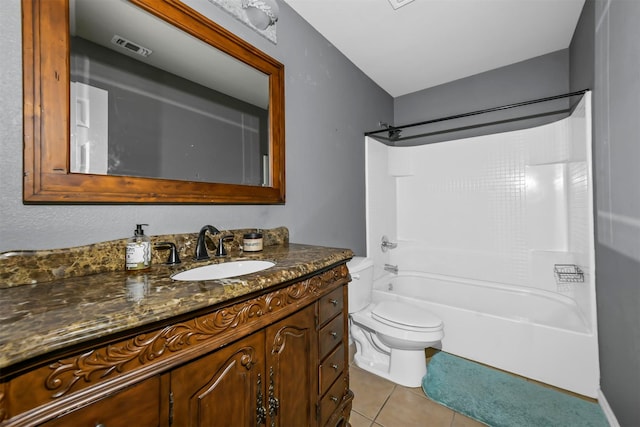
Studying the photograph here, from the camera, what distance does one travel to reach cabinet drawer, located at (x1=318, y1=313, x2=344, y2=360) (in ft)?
3.63

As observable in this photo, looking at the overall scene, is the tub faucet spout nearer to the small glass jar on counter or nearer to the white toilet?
the white toilet

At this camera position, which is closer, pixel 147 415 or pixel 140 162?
pixel 147 415

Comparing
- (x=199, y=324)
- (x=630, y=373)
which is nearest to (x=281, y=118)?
(x=199, y=324)

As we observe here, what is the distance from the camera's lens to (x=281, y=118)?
1579mm

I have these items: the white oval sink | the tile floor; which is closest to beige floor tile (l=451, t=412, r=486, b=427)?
the tile floor

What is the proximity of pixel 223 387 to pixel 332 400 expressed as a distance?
27.5 inches

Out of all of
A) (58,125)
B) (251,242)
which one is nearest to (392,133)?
(251,242)

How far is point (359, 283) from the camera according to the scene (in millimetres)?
1884

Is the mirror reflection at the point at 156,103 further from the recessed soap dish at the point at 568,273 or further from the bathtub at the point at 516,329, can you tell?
the recessed soap dish at the point at 568,273

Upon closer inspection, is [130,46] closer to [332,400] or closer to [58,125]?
[58,125]

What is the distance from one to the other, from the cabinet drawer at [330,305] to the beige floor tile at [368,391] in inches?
33.0

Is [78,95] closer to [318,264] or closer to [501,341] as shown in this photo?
[318,264]

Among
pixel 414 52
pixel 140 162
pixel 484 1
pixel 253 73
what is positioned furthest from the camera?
pixel 414 52

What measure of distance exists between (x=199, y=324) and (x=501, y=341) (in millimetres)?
2135
